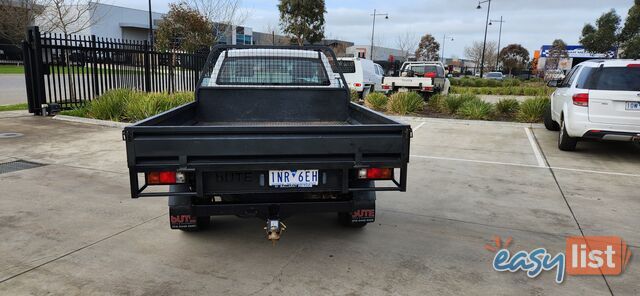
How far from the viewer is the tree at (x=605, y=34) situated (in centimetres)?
3378

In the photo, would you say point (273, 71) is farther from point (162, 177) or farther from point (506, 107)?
point (506, 107)

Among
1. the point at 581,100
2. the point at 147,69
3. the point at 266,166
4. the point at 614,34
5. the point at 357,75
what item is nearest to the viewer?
the point at 266,166

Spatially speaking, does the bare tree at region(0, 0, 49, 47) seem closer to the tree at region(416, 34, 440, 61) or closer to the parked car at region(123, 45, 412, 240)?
the parked car at region(123, 45, 412, 240)

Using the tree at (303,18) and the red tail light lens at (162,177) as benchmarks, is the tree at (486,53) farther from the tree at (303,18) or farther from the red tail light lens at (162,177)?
the red tail light lens at (162,177)

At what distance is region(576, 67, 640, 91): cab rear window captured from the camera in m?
7.75

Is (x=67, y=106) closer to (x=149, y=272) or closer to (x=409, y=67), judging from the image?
(x=149, y=272)

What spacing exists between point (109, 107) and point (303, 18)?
30116mm

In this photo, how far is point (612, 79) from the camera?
7918 mm

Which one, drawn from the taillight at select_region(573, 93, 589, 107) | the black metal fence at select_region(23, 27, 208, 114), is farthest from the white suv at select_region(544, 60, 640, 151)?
the black metal fence at select_region(23, 27, 208, 114)

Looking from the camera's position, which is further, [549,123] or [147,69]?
[147,69]

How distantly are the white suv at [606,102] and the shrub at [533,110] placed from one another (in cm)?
495

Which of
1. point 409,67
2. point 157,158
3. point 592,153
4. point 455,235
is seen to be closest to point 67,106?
point 157,158

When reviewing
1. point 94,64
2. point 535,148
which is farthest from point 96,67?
point 535,148

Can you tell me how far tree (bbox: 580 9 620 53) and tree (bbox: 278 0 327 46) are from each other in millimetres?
21750
